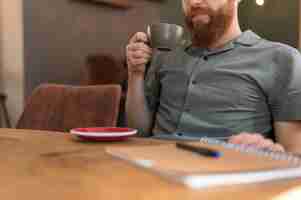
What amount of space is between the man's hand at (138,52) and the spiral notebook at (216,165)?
1.79ft

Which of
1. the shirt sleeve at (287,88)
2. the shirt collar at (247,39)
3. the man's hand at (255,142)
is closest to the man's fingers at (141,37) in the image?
the shirt collar at (247,39)

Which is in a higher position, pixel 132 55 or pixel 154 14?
pixel 154 14

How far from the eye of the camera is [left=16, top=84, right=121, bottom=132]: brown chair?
4.62 feet

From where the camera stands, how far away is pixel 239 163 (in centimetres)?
61

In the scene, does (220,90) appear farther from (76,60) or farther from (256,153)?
(76,60)

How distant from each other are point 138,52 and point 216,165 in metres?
0.70

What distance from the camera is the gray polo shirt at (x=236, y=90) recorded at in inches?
43.7

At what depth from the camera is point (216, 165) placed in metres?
0.60

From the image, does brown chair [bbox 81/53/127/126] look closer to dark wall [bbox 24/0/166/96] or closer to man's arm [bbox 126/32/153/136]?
dark wall [bbox 24/0/166/96]

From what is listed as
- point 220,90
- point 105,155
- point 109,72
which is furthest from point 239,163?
point 109,72

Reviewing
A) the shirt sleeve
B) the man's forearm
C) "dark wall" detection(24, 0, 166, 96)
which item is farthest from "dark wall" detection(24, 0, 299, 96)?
the shirt sleeve

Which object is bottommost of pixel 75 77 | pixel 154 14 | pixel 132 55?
pixel 75 77

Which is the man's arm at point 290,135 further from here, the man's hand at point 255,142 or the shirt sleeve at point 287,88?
the man's hand at point 255,142

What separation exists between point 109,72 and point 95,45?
1.12 feet
